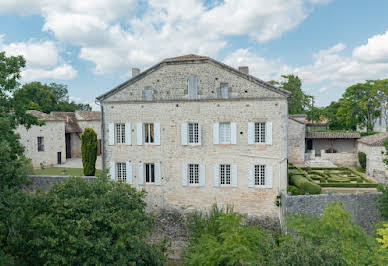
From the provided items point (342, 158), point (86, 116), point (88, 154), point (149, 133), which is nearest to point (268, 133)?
point (149, 133)

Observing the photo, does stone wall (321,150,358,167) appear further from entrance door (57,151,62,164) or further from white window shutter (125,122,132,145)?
entrance door (57,151,62,164)

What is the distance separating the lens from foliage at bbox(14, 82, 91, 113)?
47.2 feet

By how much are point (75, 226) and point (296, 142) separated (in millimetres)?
26799

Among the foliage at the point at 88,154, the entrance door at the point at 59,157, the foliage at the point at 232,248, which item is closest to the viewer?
the foliage at the point at 232,248

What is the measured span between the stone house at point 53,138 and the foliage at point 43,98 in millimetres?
2912

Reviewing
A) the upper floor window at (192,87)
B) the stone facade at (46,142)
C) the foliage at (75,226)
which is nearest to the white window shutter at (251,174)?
the upper floor window at (192,87)

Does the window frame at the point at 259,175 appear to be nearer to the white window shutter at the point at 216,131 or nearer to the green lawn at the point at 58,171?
the white window shutter at the point at 216,131

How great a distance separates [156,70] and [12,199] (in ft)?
38.0

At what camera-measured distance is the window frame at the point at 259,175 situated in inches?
699

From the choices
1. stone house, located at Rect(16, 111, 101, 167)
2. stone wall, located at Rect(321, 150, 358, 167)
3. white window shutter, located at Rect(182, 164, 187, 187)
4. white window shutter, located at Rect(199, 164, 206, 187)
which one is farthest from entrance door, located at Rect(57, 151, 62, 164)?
stone wall, located at Rect(321, 150, 358, 167)

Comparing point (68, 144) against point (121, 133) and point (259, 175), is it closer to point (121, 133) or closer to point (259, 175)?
point (121, 133)

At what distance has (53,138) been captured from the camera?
32.1 m

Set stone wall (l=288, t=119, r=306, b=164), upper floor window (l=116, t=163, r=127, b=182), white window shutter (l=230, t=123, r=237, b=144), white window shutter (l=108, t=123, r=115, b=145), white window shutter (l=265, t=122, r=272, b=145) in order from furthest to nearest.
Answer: stone wall (l=288, t=119, r=306, b=164)
upper floor window (l=116, t=163, r=127, b=182)
white window shutter (l=108, t=123, r=115, b=145)
white window shutter (l=230, t=123, r=237, b=144)
white window shutter (l=265, t=122, r=272, b=145)

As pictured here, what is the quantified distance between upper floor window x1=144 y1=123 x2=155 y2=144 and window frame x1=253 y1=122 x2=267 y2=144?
6.70 metres
